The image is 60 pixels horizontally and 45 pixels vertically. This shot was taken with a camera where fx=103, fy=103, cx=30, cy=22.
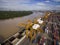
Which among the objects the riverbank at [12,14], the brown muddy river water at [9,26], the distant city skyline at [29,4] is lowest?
the brown muddy river water at [9,26]

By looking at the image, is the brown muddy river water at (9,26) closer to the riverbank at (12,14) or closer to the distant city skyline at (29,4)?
the riverbank at (12,14)

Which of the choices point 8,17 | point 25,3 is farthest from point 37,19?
point 8,17

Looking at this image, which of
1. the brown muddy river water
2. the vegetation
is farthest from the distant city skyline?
the brown muddy river water

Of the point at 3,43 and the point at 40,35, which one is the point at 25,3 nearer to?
the point at 40,35

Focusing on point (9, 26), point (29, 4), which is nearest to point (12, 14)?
point (9, 26)

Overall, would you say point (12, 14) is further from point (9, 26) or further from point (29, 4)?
point (29, 4)

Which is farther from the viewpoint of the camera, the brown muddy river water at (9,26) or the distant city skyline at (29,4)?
the distant city skyline at (29,4)

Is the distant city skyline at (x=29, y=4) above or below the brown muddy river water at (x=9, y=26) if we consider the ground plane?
above

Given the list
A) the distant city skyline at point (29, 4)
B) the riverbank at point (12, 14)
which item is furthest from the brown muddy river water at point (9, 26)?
the distant city skyline at point (29, 4)

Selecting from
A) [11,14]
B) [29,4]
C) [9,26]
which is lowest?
[9,26]
